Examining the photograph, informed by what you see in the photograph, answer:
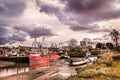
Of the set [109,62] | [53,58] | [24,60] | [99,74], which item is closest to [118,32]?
[53,58]

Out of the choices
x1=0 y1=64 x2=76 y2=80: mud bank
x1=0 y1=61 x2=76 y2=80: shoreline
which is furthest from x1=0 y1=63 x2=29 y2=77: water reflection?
x1=0 y1=64 x2=76 y2=80: mud bank

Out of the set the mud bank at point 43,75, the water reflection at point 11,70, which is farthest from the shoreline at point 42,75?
the water reflection at point 11,70

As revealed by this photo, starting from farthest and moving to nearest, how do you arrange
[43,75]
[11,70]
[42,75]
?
[11,70] → [42,75] → [43,75]

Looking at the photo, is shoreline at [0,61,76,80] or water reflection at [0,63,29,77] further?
water reflection at [0,63,29,77]

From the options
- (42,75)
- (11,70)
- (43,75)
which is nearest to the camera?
(43,75)

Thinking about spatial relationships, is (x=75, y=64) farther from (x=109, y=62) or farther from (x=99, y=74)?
(x=99, y=74)

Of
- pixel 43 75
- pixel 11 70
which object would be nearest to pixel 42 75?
pixel 43 75

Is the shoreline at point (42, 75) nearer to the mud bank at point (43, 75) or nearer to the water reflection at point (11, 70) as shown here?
the mud bank at point (43, 75)

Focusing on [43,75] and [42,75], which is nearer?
[43,75]

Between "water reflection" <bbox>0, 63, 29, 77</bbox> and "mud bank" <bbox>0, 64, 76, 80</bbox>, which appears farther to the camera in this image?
"water reflection" <bbox>0, 63, 29, 77</bbox>

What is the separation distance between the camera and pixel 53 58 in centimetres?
11156

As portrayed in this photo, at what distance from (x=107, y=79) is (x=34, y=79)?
63.5ft

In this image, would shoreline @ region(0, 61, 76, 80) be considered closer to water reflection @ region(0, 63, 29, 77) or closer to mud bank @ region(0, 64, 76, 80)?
mud bank @ region(0, 64, 76, 80)

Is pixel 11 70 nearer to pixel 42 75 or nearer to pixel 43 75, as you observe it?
pixel 42 75
